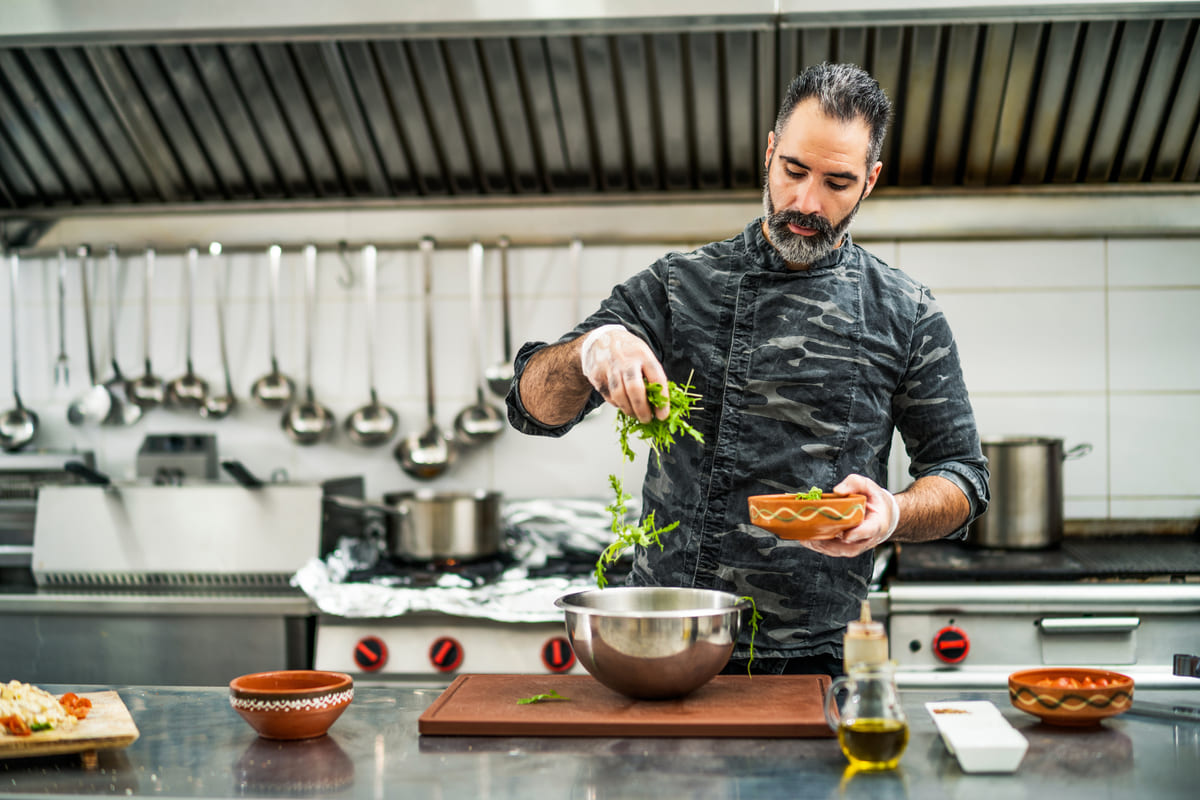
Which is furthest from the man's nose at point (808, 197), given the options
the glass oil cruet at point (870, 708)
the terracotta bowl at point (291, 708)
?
the terracotta bowl at point (291, 708)

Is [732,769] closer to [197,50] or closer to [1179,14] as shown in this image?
[1179,14]

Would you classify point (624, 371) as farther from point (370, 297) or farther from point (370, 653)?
point (370, 297)

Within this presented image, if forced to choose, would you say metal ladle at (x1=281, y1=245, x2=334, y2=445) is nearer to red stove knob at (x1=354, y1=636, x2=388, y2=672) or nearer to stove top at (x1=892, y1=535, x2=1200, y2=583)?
red stove knob at (x1=354, y1=636, x2=388, y2=672)

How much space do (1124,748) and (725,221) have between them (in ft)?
7.04

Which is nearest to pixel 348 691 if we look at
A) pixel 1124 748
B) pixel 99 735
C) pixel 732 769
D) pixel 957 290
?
pixel 99 735

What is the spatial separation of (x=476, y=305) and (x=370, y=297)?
35 centimetres

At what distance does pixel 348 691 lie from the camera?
4.68 feet

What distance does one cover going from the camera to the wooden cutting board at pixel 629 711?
1.37 metres

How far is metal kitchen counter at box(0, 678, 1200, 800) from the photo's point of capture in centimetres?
119

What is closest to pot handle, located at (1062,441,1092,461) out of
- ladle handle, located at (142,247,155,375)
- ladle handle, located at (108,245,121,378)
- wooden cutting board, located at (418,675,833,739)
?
wooden cutting board, located at (418,675,833,739)

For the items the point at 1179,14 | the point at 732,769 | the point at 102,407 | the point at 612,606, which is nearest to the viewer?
the point at 732,769

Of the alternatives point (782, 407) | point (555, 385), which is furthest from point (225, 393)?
point (782, 407)

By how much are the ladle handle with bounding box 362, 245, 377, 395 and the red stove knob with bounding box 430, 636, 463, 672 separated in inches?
39.4

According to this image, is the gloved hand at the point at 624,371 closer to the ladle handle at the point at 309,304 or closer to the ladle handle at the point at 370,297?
the ladle handle at the point at 370,297
